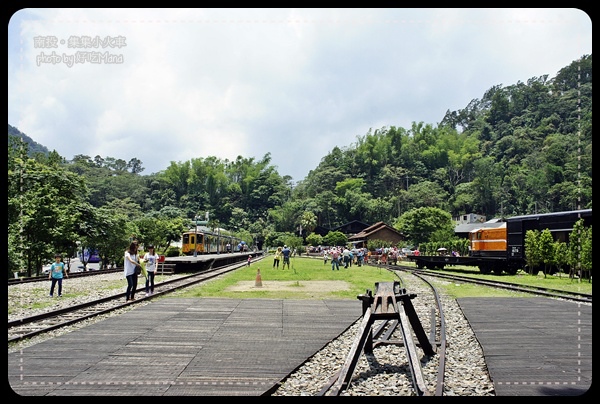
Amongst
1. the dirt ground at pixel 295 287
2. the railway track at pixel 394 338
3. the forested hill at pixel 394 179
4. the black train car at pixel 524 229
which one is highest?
the forested hill at pixel 394 179

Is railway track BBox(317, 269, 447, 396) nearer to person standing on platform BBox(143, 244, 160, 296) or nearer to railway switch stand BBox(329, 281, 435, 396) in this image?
railway switch stand BBox(329, 281, 435, 396)

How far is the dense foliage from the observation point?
18516mm

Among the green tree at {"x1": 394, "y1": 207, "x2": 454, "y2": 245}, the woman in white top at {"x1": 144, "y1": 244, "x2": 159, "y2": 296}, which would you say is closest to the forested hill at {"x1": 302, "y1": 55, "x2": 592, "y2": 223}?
the green tree at {"x1": 394, "y1": 207, "x2": 454, "y2": 245}

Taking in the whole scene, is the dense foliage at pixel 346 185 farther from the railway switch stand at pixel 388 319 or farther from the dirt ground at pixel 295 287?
the dirt ground at pixel 295 287

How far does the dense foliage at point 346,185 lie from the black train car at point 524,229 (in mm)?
896

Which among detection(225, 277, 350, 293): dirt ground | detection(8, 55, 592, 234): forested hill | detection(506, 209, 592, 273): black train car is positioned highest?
detection(8, 55, 592, 234): forested hill

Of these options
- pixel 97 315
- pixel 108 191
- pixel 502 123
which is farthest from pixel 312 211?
pixel 97 315

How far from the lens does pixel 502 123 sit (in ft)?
222

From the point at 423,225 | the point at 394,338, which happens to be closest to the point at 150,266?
the point at 394,338

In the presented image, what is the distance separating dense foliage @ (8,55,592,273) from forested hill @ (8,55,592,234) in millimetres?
141

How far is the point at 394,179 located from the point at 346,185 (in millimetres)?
5874

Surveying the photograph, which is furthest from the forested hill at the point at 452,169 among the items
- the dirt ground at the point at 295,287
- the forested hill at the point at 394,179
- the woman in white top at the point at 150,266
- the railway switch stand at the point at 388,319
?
the railway switch stand at the point at 388,319

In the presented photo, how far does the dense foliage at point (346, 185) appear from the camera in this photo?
18516 mm

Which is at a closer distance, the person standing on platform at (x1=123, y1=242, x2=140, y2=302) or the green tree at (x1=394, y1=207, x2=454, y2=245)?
the person standing on platform at (x1=123, y1=242, x2=140, y2=302)
